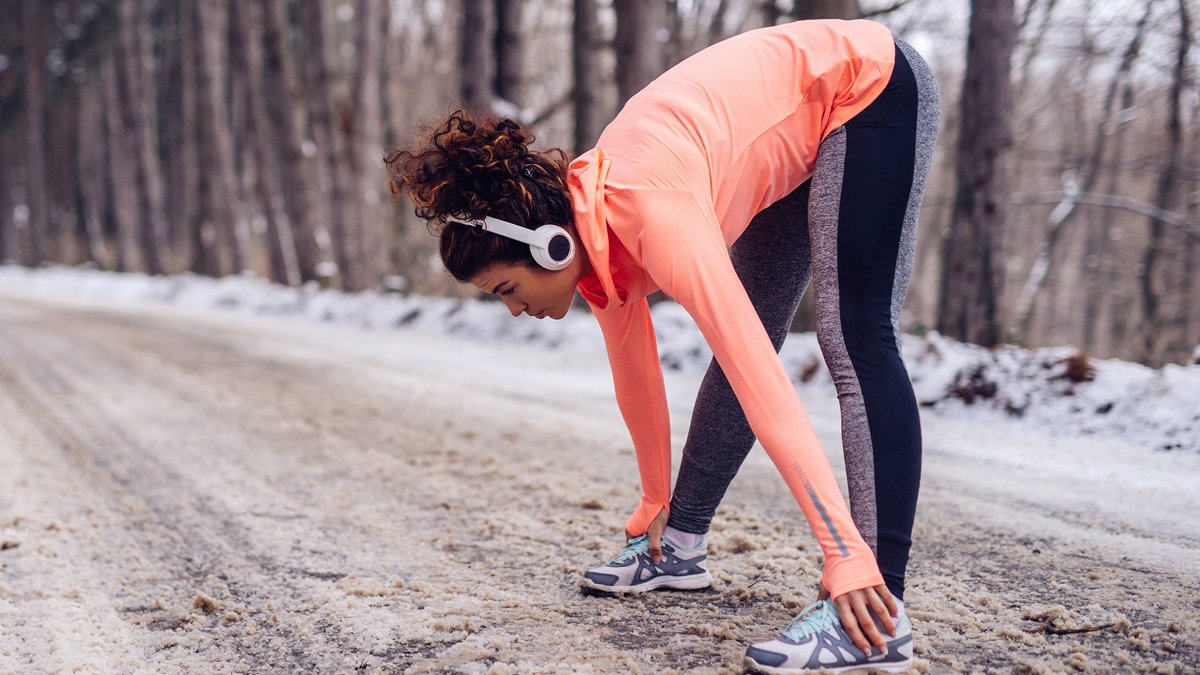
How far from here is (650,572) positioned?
2.40 metres

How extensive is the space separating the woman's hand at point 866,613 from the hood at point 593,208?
2.56ft

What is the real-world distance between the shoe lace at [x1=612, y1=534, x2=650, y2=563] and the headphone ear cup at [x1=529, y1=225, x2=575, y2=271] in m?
0.88

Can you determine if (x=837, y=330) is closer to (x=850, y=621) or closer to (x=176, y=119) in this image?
(x=850, y=621)

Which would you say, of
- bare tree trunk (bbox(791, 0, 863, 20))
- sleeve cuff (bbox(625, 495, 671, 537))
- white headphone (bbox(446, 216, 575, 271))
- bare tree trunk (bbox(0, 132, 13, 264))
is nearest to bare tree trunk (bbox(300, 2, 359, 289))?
bare tree trunk (bbox(791, 0, 863, 20))

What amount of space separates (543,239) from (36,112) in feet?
94.8

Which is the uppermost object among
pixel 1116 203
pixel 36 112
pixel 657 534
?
pixel 36 112

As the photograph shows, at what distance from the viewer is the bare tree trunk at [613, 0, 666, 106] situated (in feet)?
27.3

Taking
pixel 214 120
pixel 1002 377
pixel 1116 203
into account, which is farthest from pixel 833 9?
pixel 214 120

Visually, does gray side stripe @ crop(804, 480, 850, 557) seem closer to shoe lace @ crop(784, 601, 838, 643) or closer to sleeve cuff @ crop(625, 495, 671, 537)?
shoe lace @ crop(784, 601, 838, 643)

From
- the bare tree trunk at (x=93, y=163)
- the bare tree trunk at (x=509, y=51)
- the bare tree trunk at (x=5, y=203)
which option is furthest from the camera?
the bare tree trunk at (x=5, y=203)

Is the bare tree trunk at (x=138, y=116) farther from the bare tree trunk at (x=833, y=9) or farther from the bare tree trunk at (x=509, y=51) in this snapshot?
the bare tree trunk at (x=833, y=9)

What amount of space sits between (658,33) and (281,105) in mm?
7713

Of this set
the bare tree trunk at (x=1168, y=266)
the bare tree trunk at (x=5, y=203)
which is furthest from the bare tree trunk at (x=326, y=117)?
the bare tree trunk at (x=5, y=203)

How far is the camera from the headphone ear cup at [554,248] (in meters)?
1.89
